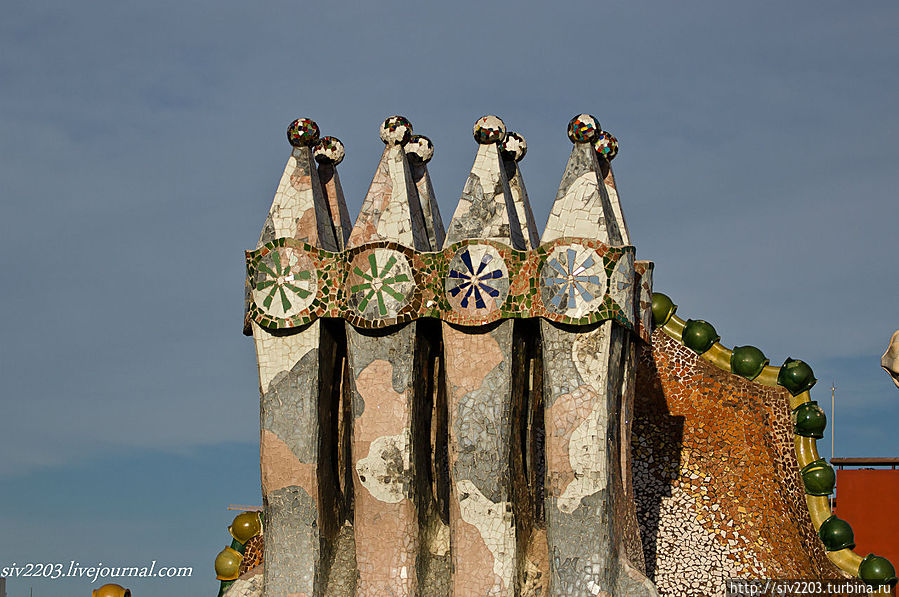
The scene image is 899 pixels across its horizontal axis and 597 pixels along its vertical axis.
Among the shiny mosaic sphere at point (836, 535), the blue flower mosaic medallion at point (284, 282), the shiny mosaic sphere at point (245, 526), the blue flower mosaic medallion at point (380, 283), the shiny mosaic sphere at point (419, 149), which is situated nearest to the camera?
the blue flower mosaic medallion at point (380, 283)

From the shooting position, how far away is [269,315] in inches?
482

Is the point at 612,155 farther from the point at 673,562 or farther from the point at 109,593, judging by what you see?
the point at 109,593

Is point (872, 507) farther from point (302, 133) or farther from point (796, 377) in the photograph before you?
point (302, 133)

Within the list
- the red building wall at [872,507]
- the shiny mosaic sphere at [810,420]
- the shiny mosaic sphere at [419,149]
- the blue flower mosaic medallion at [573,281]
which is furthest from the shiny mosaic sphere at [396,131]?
the red building wall at [872,507]

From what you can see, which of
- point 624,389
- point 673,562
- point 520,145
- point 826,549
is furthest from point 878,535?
point 520,145

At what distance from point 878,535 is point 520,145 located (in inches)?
296

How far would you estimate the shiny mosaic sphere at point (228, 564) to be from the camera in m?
16.2

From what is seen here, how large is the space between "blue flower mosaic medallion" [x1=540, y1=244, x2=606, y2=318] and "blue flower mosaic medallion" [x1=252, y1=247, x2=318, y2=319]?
2.20 m

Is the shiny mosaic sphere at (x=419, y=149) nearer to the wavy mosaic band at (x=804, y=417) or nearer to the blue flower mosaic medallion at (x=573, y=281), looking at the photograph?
the blue flower mosaic medallion at (x=573, y=281)

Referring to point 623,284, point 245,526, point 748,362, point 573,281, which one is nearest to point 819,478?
point 748,362

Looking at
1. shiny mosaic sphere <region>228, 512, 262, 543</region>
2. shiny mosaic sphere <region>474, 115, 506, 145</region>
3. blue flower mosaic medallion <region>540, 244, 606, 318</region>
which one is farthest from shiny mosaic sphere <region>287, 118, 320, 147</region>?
shiny mosaic sphere <region>228, 512, 262, 543</region>

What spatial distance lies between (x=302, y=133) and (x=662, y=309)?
19.0 feet

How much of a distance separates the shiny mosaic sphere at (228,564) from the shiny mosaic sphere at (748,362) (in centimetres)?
655

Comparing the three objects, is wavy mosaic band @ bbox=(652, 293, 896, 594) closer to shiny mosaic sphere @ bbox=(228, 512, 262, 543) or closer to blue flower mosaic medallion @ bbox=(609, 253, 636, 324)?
blue flower mosaic medallion @ bbox=(609, 253, 636, 324)
